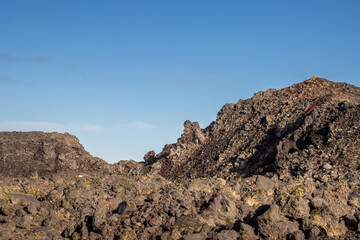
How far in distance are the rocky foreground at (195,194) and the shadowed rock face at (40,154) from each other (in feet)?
0.23

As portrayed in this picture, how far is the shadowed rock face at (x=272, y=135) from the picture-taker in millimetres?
30062

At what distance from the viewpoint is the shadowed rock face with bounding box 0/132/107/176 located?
92.5 feet

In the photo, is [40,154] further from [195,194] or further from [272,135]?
[272,135]

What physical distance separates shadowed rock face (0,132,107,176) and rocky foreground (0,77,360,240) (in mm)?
71

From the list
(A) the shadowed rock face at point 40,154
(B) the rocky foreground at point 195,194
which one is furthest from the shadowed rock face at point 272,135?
(A) the shadowed rock face at point 40,154

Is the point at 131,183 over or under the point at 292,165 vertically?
under

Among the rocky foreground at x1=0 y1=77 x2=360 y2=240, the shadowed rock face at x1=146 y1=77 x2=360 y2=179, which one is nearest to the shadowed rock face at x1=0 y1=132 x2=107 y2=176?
the rocky foreground at x1=0 y1=77 x2=360 y2=240

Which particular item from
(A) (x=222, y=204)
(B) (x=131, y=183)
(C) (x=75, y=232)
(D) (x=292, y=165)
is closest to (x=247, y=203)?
(A) (x=222, y=204)

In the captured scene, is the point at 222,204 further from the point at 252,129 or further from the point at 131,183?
the point at 252,129

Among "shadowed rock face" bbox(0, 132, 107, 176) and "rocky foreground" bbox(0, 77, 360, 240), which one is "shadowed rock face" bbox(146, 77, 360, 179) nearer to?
"rocky foreground" bbox(0, 77, 360, 240)

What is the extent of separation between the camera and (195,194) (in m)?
16.6

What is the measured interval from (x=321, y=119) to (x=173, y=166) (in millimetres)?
14826

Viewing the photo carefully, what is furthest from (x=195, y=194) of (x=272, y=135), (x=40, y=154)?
(x=272, y=135)

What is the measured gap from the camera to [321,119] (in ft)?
109
